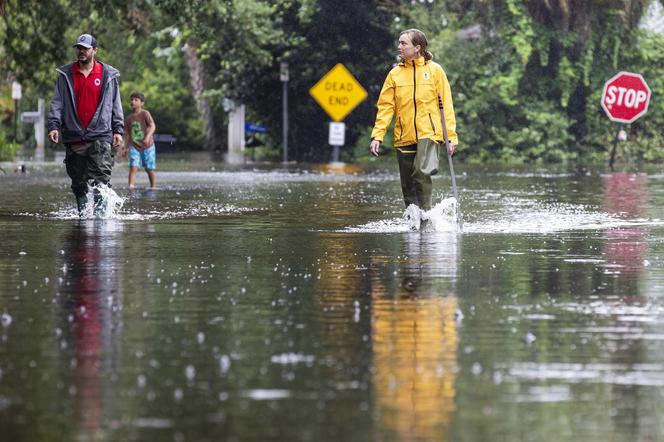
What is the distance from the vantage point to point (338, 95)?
46.6 metres

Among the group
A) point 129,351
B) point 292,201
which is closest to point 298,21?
point 292,201

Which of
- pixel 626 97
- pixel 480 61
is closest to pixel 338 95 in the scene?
pixel 480 61

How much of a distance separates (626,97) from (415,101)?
106ft

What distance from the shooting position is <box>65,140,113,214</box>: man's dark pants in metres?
18.7

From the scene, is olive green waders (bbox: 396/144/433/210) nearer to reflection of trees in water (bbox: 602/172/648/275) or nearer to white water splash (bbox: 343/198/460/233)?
white water splash (bbox: 343/198/460/233)

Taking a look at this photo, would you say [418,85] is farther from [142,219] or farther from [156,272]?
[156,272]

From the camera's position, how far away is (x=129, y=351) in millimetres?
8648

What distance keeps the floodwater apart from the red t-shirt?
114cm

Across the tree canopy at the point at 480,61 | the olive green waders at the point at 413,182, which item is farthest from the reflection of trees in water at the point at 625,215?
the tree canopy at the point at 480,61

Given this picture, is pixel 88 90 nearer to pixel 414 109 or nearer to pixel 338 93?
pixel 414 109

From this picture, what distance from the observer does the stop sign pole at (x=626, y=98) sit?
4797cm

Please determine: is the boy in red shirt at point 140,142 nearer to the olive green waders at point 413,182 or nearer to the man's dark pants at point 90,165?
the man's dark pants at point 90,165

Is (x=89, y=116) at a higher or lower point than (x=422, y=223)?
higher

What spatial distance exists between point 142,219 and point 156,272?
6393 millimetres
